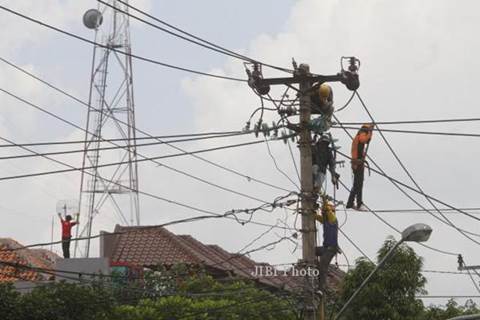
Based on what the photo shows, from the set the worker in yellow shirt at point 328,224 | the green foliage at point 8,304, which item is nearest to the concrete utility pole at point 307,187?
the worker in yellow shirt at point 328,224

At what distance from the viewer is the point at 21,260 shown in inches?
1706

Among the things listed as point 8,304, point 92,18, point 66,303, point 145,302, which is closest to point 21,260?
point 92,18

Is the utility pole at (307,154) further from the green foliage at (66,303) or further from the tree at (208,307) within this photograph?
the green foliage at (66,303)

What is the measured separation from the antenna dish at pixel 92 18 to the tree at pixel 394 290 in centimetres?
1505

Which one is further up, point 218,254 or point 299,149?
point 218,254

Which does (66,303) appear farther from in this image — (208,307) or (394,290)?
(394,290)

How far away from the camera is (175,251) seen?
51062 mm

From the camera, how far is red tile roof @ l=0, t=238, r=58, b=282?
3816 cm

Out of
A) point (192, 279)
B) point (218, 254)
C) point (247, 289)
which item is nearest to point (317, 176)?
point (247, 289)

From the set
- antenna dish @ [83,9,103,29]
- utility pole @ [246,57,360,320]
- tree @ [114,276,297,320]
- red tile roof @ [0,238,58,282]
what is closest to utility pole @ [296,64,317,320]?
utility pole @ [246,57,360,320]

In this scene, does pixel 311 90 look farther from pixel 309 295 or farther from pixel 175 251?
pixel 175 251

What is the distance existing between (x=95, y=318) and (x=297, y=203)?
1069 cm

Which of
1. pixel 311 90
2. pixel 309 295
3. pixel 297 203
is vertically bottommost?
pixel 309 295

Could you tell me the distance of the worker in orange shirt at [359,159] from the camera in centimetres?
2283
